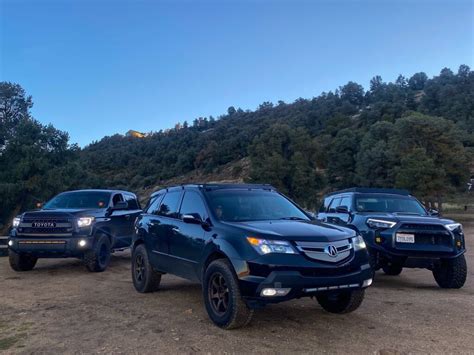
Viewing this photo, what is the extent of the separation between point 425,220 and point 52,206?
27.5 ft

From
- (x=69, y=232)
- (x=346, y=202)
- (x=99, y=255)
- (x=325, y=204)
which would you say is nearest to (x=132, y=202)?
(x=99, y=255)

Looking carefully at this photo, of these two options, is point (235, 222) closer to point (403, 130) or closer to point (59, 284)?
point (59, 284)

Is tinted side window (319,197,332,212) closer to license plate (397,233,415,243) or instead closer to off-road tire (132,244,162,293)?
license plate (397,233,415,243)

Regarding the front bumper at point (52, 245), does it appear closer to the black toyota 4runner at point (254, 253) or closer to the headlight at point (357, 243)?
the black toyota 4runner at point (254, 253)

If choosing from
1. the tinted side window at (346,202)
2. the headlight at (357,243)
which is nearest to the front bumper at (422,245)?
the tinted side window at (346,202)

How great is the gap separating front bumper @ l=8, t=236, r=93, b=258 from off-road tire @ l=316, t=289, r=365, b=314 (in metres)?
5.70

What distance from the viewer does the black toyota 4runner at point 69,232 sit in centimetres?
973

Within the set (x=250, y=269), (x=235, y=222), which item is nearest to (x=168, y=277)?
(x=235, y=222)

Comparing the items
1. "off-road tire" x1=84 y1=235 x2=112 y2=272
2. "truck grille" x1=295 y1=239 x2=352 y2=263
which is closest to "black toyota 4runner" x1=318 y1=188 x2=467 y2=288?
"truck grille" x1=295 y1=239 x2=352 y2=263

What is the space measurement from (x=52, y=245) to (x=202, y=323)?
5256mm

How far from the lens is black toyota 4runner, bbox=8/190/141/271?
9.73 metres

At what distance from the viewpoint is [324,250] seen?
525cm

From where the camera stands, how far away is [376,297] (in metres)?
7.43

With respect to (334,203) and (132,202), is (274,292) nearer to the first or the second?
(334,203)
